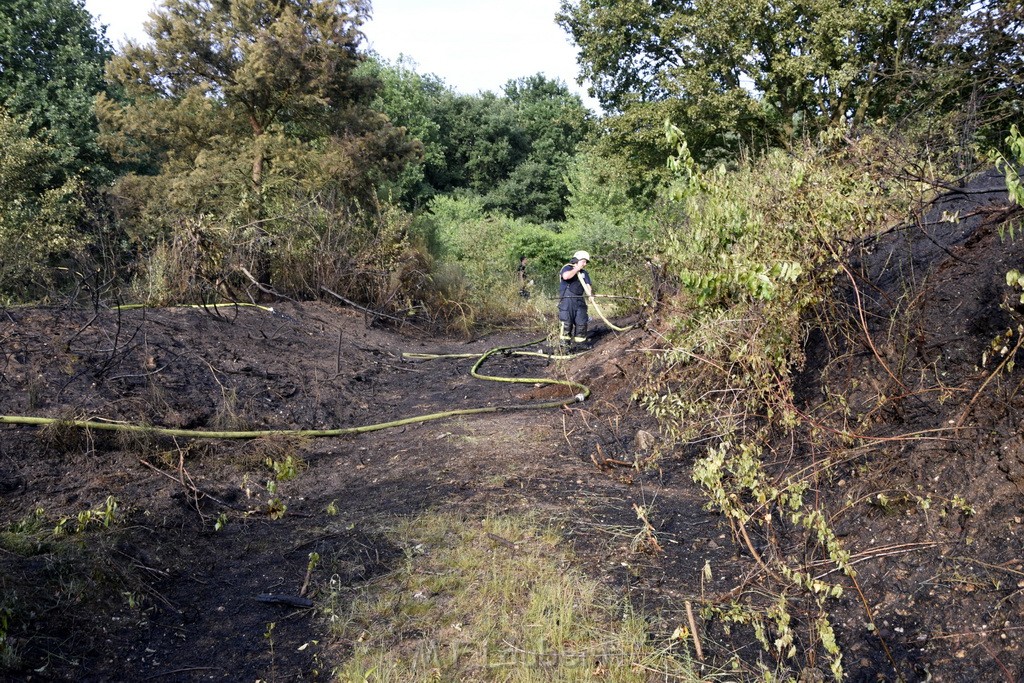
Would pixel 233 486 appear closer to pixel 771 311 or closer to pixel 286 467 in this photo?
pixel 286 467

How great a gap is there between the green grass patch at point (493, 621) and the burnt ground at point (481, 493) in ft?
0.45

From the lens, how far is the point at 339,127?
723 inches

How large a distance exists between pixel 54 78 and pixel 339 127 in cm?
1180

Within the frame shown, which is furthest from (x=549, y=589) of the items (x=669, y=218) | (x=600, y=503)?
(x=669, y=218)

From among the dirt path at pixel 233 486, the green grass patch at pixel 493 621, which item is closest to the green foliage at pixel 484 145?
the dirt path at pixel 233 486

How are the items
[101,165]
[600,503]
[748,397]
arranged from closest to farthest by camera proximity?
1. [600,503]
2. [748,397]
3. [101,165]

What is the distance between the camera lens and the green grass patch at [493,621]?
10.5 feet

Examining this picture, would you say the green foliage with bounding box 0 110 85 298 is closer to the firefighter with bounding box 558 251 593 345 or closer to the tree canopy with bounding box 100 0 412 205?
the tree canopy with bounding box 100 0 412 205

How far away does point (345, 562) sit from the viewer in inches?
165

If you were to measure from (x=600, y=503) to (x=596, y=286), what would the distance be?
43.6ft

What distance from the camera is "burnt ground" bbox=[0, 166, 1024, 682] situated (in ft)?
11.1

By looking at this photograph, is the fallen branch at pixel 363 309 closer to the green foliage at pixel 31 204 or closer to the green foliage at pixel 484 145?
the green foliage at pixel 31 204

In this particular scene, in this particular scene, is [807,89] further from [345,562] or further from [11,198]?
[345,562]

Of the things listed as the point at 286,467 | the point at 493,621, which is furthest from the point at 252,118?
the point at 493,621
